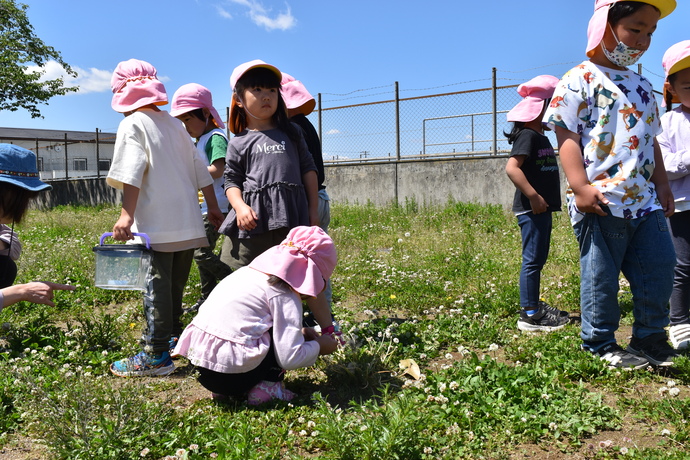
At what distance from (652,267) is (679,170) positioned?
902mm

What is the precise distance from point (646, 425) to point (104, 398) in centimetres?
239

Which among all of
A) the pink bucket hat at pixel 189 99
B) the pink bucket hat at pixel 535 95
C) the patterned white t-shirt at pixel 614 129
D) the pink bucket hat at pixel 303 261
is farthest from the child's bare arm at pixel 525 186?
the pink bucket hat at pixel 189 99

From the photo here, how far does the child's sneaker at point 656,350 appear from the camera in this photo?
2.92 metres

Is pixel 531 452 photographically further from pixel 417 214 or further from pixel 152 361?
pixel 417 214

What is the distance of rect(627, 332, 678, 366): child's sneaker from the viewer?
2924 mm

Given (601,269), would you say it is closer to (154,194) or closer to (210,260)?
(154,194)

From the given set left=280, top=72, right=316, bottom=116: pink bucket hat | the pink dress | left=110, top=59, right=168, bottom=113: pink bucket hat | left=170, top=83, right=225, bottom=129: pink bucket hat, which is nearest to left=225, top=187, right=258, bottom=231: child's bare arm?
the pink dress

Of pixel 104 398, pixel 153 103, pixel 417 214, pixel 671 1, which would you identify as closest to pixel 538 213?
pixel 671 1

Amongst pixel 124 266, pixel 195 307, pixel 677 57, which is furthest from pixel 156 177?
pixel 677 57

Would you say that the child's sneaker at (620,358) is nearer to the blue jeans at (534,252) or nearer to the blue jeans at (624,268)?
the blue jeans at (624,268)

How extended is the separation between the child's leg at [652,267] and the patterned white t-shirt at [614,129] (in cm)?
9

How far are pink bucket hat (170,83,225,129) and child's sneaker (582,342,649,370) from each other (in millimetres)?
3246

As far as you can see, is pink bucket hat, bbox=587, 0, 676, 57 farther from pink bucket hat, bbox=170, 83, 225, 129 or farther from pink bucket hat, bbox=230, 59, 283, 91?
pink bucket hat, bbox=170, 83, 225, 129

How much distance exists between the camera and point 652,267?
2.90 metres
